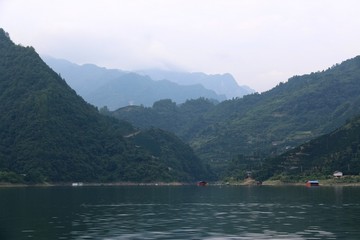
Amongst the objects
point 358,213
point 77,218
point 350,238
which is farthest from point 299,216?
point 77,218

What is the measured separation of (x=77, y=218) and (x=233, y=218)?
27.6 metres

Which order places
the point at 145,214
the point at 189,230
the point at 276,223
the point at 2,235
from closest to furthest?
1. the point at 2,235
2. the point at 189,230
3. the point at 276,223
4. the point at 145,214

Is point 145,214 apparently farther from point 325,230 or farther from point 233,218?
point 325,230

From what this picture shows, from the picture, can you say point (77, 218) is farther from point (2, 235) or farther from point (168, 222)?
point (2, 235)

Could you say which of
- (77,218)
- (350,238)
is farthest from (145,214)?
(350,238)

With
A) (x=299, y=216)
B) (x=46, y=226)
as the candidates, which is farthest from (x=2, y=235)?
(x=299, y=216)

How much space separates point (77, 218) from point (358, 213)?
2022 inches

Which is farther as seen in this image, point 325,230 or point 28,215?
point 28,215

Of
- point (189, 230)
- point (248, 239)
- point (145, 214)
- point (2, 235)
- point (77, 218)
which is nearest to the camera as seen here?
point (248, 239)

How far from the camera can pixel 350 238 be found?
7025 centimetres

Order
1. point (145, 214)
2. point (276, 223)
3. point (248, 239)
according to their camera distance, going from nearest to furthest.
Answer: point (248, 239)
point (276, 223)
point (145, 214)

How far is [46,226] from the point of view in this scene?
86562mm

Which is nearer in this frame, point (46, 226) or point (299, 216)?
point (46, 226)

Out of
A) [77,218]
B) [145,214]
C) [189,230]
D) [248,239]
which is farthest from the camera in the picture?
[145,214]
